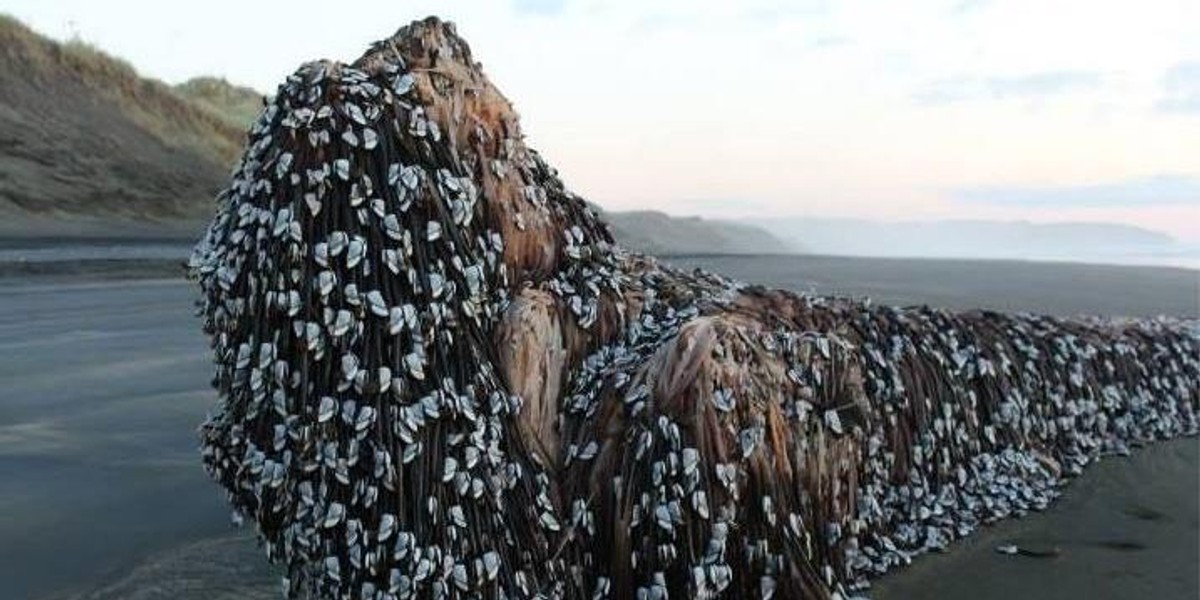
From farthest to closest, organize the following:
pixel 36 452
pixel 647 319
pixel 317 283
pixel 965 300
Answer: pixel 965 300
pixel 36 452
pixel 647 319
pixel 317 283

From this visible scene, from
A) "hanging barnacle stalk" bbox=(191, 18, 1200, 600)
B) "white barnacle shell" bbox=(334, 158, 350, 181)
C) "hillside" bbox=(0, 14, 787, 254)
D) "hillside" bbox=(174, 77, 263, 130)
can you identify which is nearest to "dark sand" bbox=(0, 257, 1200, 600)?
"hanging barnacle stalk" bbox=(191, 18, 1200, 600)

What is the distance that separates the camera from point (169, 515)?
5160 millimetres

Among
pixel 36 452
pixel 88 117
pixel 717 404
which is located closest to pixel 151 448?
pixel 36 452

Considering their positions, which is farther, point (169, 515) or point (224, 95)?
point (224, 95)

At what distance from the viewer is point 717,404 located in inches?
132

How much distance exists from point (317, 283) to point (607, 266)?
1.09m

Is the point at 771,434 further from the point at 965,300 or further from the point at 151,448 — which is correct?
the point at 965,300

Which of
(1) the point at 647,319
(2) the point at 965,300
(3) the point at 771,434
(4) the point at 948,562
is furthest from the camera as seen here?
(2) the point at 965,300

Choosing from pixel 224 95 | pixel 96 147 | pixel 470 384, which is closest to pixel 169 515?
pixel 470 384

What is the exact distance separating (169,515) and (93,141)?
30.1 m

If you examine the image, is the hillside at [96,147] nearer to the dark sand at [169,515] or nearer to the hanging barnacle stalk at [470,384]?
the dark sand at [169,515]

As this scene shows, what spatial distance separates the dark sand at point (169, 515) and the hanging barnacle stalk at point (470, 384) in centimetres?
91

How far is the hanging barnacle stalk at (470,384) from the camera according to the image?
10.3ft

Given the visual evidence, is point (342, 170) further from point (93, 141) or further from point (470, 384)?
point (93, 141)
